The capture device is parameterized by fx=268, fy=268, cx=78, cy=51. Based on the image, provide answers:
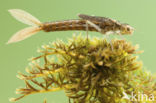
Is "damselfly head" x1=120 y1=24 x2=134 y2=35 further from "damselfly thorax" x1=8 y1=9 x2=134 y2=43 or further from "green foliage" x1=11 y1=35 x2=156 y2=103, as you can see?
"green foliage" x1=11 y1=35 x2=156 y2=103

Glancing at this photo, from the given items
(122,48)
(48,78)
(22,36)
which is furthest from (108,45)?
(22,36)

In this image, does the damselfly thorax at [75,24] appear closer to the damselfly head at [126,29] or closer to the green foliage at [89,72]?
the damselfly head at [126,29]

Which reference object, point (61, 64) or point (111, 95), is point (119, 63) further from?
point (61, 64)

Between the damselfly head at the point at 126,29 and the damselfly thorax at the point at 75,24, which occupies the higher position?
the damselfly thorax at the point at 75,24

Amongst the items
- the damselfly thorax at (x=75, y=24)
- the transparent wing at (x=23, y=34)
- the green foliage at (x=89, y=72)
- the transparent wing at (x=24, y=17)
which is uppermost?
the transparent wing at (x=24, y=17)

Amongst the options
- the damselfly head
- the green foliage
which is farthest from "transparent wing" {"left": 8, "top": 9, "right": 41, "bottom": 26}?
the damselfly head

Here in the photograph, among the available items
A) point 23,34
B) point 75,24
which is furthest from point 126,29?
point 23,34

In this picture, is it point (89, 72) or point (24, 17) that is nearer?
point (89, 72)

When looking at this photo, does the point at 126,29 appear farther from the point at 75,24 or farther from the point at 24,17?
the point at 24,17

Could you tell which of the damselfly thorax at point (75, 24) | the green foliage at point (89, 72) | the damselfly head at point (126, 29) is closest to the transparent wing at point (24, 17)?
the damselfly thorax at point (75, 24)
